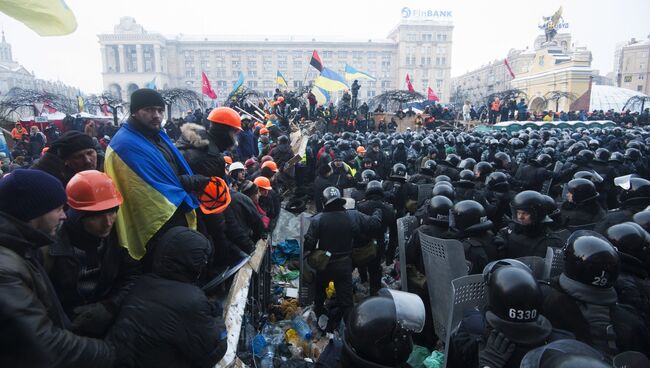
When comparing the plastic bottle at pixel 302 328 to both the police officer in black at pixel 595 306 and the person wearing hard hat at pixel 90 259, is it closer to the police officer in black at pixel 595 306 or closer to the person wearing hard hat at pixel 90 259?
the person wearing hard hat at pixel 90 259

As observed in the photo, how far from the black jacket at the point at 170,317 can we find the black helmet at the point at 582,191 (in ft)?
16.5

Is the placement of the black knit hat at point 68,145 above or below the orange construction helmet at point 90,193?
above

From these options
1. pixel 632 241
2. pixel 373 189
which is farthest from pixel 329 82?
pixel 632 241

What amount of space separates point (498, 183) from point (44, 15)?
648 cm

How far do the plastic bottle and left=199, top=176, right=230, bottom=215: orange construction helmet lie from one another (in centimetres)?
223

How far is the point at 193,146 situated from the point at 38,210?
5.77 ft

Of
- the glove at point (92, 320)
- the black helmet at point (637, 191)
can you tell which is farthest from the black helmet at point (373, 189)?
the glove at point (92, 320)

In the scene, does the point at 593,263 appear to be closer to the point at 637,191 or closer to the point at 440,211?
the point at 440,211

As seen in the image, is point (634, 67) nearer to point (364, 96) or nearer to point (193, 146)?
point (364, 96)

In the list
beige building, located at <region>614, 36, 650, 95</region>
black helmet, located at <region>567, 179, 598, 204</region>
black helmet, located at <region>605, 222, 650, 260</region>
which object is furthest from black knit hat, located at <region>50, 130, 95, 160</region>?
beige building, located at <region>614, 36, 650, 95</region>

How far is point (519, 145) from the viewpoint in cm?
1228

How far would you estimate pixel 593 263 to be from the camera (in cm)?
243

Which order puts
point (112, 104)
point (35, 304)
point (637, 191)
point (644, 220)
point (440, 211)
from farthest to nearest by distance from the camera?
point (112, 104), point (637, 191), point (440, 211), point (644, 220), point (35, 304)

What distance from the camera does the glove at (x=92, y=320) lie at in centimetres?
213
